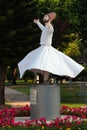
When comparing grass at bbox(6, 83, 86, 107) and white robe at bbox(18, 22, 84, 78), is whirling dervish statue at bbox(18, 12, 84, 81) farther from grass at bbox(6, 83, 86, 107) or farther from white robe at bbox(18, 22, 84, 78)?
grass at bbox(6, 83, 86, 107)

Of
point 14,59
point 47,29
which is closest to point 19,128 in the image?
point 47,29

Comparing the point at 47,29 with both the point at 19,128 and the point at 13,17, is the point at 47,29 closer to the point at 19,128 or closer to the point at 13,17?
the point at 19,128

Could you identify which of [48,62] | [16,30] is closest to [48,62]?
[48,62]

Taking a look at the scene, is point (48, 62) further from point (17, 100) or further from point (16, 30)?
point (17, 100)

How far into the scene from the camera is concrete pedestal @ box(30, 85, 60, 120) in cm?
1316

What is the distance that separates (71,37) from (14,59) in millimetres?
20294

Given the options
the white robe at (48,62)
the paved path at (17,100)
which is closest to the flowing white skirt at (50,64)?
the white robe at (48,62)

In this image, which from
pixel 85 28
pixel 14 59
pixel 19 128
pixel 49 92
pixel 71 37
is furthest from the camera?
pixel 71 37

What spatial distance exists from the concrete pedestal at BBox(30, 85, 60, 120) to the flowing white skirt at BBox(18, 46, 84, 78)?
1.65ft

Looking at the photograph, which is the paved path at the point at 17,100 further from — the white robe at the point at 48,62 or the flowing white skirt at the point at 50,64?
the flowing white skirt at the point at 50,64

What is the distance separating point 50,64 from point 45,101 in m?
0.98

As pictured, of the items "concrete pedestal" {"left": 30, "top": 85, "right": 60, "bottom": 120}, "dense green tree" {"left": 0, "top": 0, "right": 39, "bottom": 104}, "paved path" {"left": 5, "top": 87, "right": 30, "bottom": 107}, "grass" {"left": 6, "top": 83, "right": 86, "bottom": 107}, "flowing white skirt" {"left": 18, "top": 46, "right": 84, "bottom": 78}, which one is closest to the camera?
"flowing white skirt" {"left": 18, "top": 46, "right": 84, "bottom": 78}

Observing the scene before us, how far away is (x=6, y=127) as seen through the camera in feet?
35.2

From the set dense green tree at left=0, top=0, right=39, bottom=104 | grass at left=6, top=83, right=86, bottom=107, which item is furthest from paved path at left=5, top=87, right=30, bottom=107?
dense green tree at left=0, top=0, right=39, bottom=104
